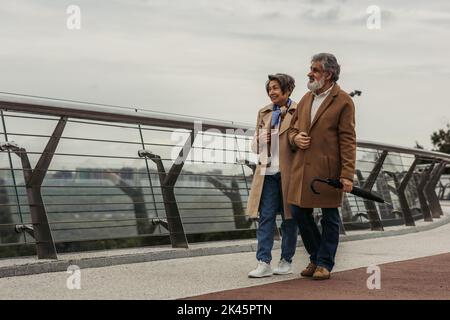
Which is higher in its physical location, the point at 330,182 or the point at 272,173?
the point at 272,173

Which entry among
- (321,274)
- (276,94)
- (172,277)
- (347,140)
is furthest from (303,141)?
(172,277)

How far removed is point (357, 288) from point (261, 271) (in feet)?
3.16

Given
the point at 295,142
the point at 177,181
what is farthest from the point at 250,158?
the point at 295,142

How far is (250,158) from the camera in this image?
1004cm

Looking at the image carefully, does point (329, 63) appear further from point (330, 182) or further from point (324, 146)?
point (330, 182)

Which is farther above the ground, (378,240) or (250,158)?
(250,158)

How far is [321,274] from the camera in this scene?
6.73 m

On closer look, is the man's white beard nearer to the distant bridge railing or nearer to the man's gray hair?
the man's gray hair

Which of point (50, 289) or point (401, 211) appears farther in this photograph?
point (401, 211)

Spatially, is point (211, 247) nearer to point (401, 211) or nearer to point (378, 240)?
point (378, 240)

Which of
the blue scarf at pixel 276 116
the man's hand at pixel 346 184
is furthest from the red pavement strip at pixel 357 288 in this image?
the blue scarf at pixel 276 116

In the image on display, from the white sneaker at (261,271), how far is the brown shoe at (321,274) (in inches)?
16.8
